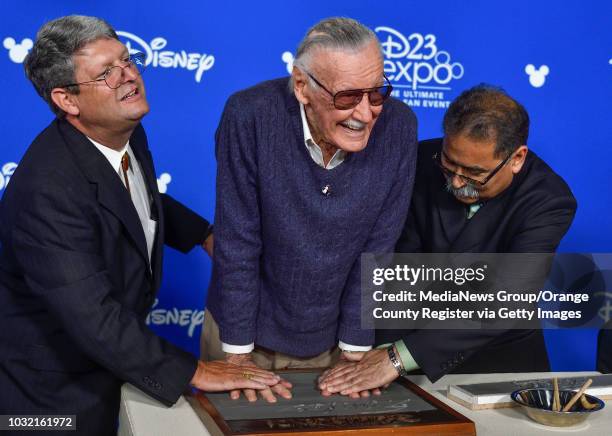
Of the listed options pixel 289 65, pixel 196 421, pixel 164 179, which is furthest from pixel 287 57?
pixel 196 421

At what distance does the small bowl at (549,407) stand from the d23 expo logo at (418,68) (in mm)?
1911

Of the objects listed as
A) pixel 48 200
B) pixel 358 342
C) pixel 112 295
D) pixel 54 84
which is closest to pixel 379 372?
pixel 358 342

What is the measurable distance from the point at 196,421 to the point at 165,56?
1954 mm

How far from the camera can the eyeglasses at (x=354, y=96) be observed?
1.94 meters

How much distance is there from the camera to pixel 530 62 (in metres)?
3.73

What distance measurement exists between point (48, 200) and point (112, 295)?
0.26 m

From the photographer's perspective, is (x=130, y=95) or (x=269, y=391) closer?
(x=269, y=391)

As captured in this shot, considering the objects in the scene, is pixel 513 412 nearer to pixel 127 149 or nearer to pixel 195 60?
pixel 127 149

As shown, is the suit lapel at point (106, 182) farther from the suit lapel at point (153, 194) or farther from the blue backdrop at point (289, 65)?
the blue backdrop at point (289, 65)

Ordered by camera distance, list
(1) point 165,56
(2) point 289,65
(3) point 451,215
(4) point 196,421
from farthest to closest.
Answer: (2) point 289,65 → (1) point 165,56 → (3) point 451,215 → (4) point 196,421

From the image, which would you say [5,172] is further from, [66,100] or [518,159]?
[518,159]

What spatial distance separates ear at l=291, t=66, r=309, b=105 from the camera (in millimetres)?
2021

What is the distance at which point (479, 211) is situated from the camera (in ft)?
7.79

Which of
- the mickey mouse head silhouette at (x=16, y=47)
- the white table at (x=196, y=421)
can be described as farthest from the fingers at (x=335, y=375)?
the mickey mouse head silhouette at (x=16, y=47)
